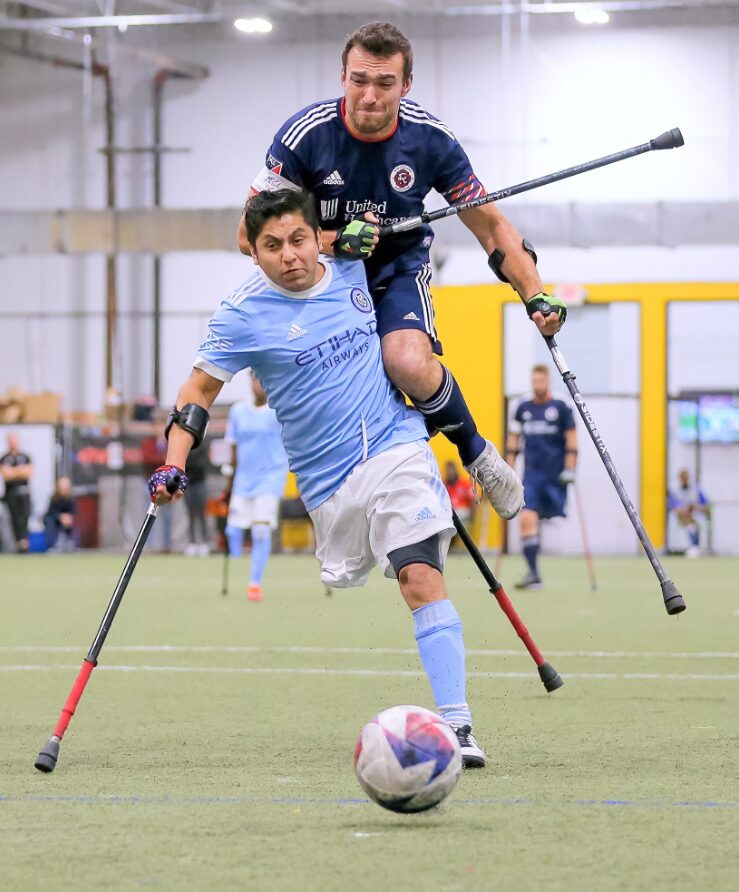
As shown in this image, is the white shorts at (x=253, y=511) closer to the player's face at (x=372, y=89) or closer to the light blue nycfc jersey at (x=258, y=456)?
the light blue nycfc jersey at (x=258, y=456)

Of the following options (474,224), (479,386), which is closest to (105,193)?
(479,386)

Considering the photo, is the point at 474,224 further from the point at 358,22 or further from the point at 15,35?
the point at 15,35

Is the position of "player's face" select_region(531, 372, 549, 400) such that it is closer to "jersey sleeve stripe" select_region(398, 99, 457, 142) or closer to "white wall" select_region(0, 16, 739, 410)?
"jersey sleeve stripe" select_region(398, 99, 457, 142)

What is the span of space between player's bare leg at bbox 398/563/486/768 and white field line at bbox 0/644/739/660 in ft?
12.6

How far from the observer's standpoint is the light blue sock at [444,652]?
5051 millimetres

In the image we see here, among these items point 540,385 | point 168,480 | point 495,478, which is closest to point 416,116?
point 495,478

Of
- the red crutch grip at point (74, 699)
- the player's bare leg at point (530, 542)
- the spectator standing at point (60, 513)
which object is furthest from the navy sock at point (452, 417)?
the spectator standing at point (60, 513)

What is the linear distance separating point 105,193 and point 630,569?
12.7m

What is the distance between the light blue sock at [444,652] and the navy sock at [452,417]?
2.27 feet

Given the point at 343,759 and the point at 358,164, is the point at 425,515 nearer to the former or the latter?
the point at 343,759

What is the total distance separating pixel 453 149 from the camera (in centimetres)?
561

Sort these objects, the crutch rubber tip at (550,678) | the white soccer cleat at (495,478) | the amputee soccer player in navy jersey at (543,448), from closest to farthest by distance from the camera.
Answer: the white soccer cleat at (495,478), the crutch rubber tip at (550,678), the amputee soccer player in navy jersey at (543,448)

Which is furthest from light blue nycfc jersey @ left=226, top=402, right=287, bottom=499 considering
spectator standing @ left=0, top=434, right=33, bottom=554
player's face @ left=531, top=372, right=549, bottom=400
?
spectator standing @ left=0, top=434, right=33, bottom=554

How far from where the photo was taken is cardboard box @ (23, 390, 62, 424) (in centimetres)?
2602
